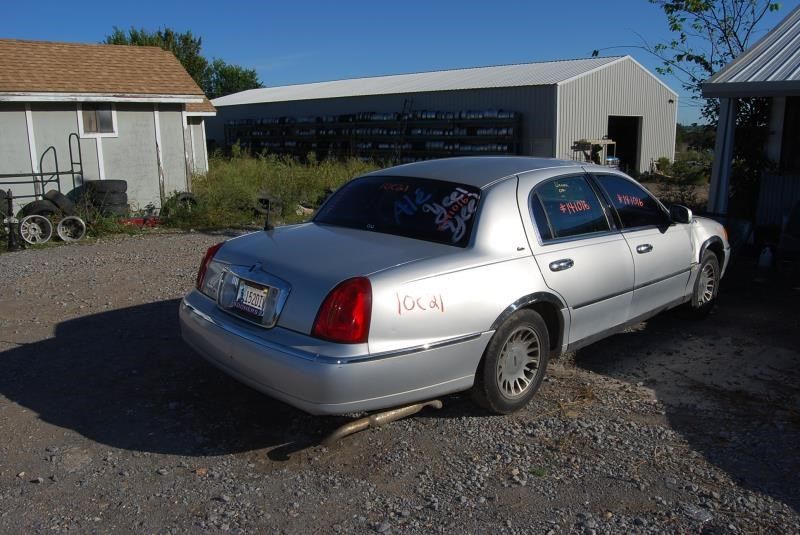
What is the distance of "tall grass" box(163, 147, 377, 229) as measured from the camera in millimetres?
13230

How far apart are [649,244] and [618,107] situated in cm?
2507

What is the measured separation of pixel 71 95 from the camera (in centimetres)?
1358

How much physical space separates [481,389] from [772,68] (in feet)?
23.7

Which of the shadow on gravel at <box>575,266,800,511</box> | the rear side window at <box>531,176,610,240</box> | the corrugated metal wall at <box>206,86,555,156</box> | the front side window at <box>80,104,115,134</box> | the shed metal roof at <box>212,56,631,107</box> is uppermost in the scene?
the shed metal roof at <box>212,56,631,107</box>

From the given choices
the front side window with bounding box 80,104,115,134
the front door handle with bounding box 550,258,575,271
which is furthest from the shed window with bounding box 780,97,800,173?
the front side window with bounding box 80,104,115,134

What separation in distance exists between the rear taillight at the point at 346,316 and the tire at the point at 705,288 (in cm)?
370

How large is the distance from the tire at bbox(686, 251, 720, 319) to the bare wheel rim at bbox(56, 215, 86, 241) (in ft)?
30.2

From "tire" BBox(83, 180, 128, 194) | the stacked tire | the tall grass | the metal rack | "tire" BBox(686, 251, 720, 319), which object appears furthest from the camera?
the tall grass

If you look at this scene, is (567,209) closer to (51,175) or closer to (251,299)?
(251,299)

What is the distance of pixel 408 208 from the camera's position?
459 centimetres

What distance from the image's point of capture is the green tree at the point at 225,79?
74.8 m

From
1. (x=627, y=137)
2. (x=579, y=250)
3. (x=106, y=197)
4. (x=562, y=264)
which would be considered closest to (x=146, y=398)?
(x=562, y=264)

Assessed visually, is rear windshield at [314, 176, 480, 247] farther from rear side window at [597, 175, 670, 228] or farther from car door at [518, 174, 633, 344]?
rear side window at [597, 175, 670, 228]

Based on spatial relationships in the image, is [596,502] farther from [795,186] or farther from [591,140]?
[591,140]
